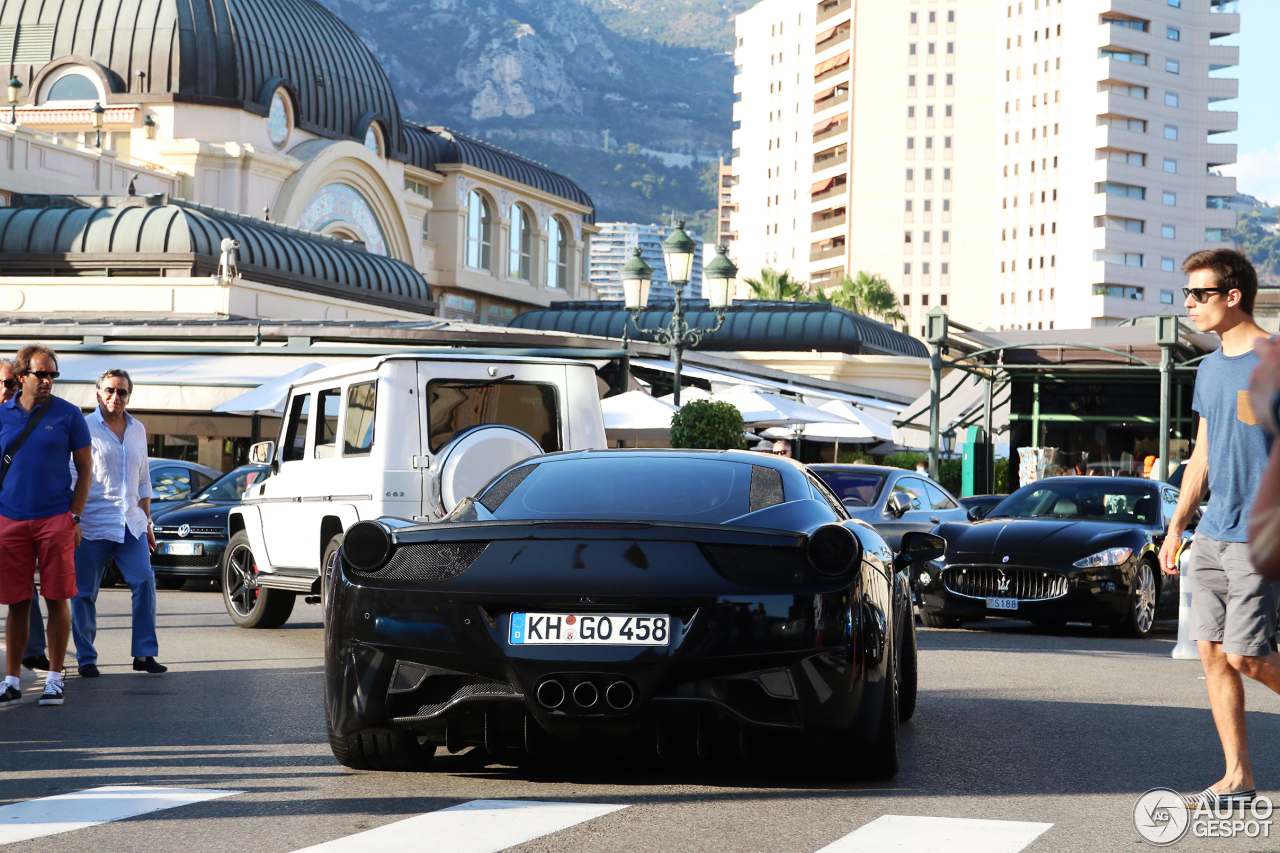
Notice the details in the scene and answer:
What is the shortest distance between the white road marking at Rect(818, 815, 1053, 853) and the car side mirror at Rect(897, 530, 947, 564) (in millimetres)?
2534

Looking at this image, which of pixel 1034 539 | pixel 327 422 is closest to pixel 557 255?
pixel 1034 539

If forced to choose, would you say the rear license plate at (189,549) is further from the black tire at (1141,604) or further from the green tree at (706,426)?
the black tire at (1141,604)

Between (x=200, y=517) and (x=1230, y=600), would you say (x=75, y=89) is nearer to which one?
(x=200, y=517)

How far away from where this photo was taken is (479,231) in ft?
218

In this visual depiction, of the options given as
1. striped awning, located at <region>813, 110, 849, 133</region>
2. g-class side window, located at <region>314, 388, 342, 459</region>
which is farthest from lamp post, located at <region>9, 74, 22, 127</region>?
striped awning, located at <region>813, 110, 849, 133</region>

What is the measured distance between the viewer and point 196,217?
1410 inches

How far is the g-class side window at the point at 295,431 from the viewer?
12.0 meters

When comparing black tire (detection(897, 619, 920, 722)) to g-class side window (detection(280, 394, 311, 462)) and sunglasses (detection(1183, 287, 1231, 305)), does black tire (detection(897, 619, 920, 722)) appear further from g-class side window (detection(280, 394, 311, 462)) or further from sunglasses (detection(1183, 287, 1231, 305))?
g-class side window (detection(280, 394, 311, 462))

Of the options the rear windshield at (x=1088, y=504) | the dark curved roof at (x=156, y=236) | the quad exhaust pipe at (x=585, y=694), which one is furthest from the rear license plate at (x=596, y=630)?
the dark curved roof at (x=156, y=236)

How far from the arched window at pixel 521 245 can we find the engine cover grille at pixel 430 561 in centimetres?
6265

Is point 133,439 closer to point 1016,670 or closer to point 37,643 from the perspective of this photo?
point 37,643

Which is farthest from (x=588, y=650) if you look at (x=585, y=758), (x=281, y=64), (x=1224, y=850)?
(x=281, y=64)

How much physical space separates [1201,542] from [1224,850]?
3.75ft

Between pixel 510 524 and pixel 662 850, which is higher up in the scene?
pixel 510 524
